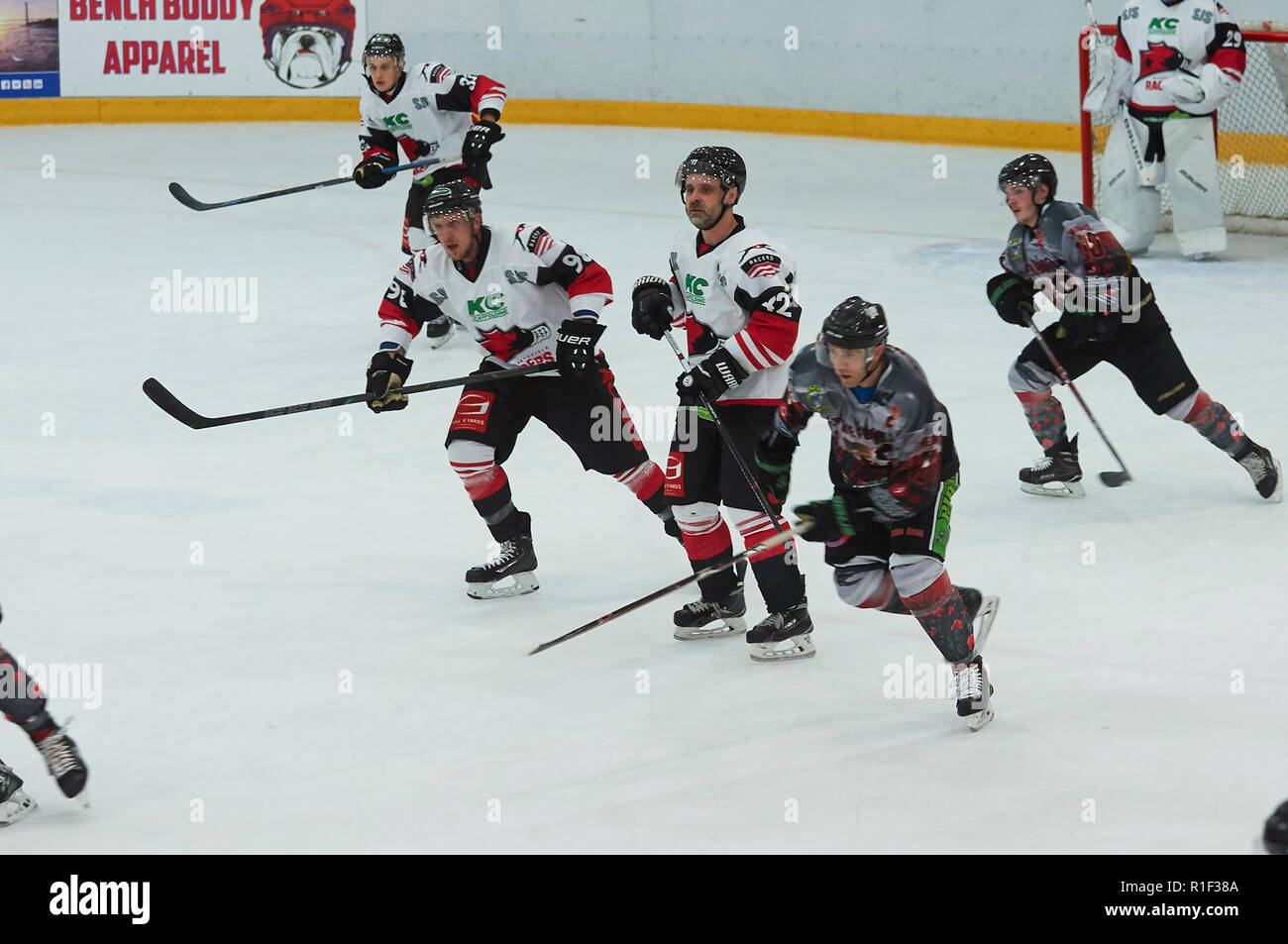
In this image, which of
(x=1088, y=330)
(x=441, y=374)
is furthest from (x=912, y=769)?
(x=441, y=374)

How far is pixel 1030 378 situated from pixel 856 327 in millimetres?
1925

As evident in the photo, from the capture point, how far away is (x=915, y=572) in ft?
12.2

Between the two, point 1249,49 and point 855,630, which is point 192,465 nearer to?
point 855,630

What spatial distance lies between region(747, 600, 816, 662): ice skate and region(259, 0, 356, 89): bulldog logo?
972 centimetres

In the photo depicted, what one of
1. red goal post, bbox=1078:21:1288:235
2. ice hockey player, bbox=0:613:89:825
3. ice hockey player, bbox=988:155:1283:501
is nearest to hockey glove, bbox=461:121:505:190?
ice hockey player, bbox=988:155:1283:501

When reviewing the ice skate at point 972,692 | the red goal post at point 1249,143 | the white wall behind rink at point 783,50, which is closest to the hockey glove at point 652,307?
the ice skate at point 972,692

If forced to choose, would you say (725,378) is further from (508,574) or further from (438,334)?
(438,334)

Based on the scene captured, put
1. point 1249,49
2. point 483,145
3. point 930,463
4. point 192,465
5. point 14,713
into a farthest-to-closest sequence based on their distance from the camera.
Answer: point 1249,49 → point 483,145 → point 192,465 → point 930,463 → point 14,713

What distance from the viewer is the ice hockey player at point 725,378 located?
4180mm

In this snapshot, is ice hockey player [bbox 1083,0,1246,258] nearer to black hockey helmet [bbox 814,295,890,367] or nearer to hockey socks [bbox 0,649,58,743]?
black hockey helmet [bbox 814,295,890,367]

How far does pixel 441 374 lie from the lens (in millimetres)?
7207

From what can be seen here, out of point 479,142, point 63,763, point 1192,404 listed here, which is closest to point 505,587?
point 63,763

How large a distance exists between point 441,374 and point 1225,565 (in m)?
3.50

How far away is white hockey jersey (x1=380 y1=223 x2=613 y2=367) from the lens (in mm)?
4574
